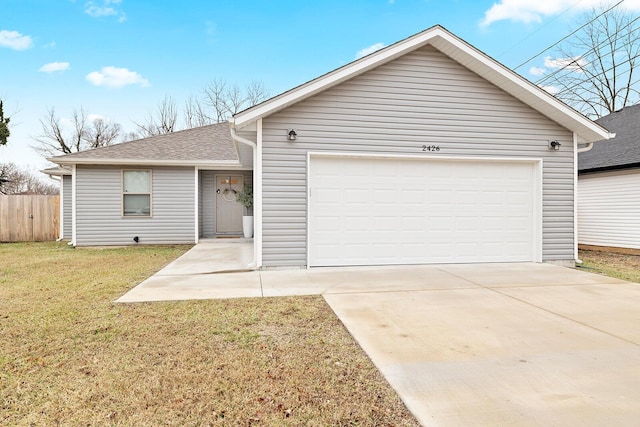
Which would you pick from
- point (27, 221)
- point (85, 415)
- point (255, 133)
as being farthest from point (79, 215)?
point (85, 415)

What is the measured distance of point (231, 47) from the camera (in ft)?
59.4

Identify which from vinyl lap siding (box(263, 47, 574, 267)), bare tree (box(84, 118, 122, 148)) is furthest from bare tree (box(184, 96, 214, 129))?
vinyl lap siding (box(263, 47, 574, 267))

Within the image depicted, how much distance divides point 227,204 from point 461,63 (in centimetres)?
848

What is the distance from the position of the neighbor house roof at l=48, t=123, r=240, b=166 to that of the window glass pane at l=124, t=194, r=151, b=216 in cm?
107

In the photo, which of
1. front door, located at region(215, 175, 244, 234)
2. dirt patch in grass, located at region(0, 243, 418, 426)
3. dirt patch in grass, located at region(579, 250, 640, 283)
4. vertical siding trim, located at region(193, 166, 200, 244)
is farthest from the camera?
front door, located at region(215, 175, 244, 234)

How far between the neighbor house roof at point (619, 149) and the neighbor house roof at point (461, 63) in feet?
12.2

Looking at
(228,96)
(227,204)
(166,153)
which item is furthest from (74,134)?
(227,204)

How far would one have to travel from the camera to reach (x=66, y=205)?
12742mm

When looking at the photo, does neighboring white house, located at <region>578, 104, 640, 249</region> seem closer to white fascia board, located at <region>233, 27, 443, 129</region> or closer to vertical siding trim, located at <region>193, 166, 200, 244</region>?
white fascia board, located at <region>233, 27, 443, 129</region>

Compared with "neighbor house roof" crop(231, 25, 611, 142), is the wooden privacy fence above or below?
below

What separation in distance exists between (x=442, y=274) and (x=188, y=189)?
816 cm

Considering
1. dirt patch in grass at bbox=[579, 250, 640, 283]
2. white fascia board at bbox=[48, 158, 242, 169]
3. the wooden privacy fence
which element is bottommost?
dirt patch in grass at bbox=[579, 250, 640, 283]

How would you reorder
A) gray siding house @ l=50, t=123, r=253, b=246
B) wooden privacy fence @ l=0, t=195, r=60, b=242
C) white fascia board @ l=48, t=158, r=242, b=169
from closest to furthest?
1. white fascia board @ l=48, t=158, r=242, b=169
2. gray siding house @ l=50, t=123, r=253, b=246
3. wooden privacy fence @ l=0, t=195, r=60, b=242

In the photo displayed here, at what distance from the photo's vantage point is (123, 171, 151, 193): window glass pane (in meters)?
10.8
